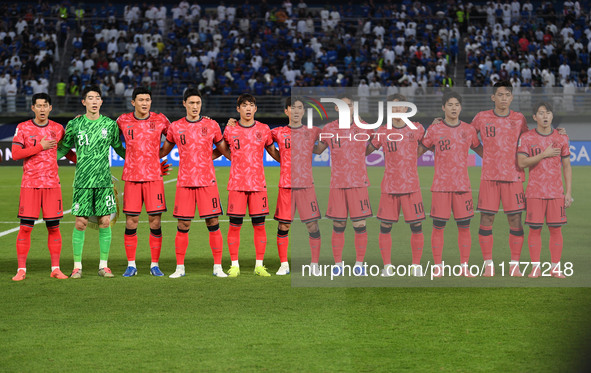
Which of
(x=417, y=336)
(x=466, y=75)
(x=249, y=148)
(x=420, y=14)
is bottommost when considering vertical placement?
(x=417, y=336)

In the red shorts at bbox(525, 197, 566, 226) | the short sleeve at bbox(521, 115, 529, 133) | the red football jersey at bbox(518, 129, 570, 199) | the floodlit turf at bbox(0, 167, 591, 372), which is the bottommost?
the floodlit turf at bbox(0, 167, 591, 372)

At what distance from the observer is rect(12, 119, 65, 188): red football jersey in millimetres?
8609

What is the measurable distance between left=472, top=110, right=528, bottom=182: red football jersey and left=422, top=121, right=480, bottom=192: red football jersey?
12 centimetres

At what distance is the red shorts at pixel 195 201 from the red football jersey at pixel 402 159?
1.87m

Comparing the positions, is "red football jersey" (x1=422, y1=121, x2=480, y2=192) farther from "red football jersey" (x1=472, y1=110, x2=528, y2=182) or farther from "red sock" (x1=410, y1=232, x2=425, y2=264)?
"red sock" (x1=410, y1=232, x2=425, y2=264)

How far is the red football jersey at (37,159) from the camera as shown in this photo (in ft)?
28.2

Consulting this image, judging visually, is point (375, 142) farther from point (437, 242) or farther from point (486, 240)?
point (486, 240)

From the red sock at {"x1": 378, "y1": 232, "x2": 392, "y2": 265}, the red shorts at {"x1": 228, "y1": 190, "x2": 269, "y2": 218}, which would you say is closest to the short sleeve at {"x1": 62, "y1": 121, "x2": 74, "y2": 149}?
the red shorts at {"x1": 228, "y1": 190, "x2": 269, "y2": 218}

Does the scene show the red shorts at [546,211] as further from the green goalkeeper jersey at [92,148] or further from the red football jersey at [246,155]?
the green goalkeeper jersey at [92,148]

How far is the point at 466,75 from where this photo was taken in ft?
96.6

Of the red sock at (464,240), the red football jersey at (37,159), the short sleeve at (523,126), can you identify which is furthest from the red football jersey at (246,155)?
the short sleeve at (523,126)

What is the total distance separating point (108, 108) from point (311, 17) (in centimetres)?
1027

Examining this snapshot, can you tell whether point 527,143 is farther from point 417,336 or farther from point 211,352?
point 211,352

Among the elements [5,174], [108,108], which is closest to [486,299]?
[5,174]
